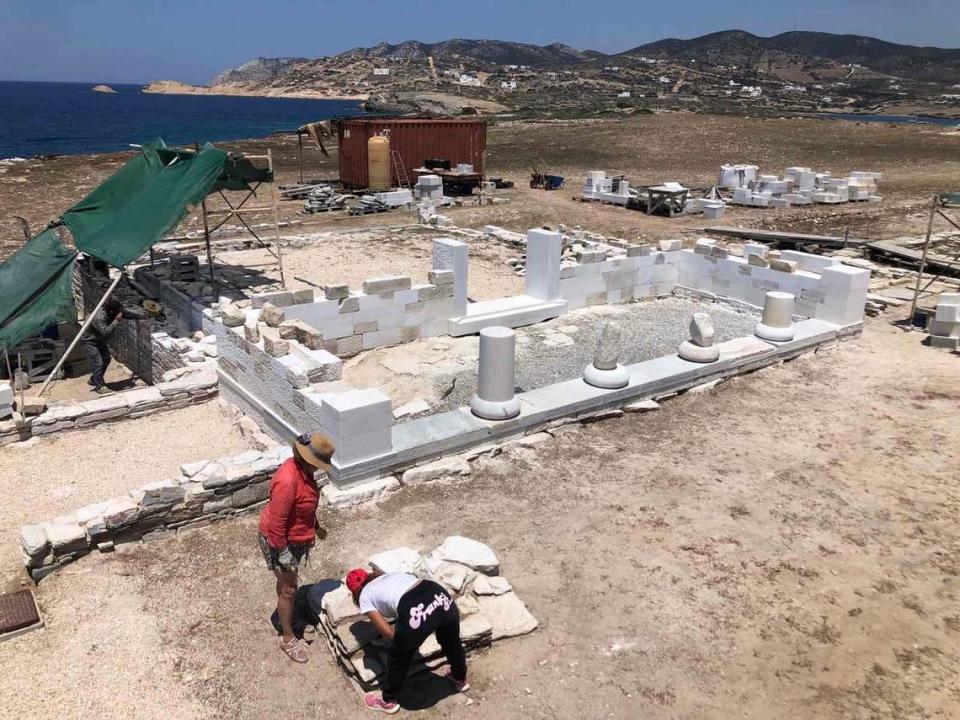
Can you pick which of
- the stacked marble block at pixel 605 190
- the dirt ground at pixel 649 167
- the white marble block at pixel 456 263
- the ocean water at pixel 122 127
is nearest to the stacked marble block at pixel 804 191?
the dirt ground at pixel 649 167

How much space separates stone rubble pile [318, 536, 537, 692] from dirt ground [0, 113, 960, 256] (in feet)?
55.5

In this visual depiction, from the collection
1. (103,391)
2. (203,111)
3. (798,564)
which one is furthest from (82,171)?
(203,111)

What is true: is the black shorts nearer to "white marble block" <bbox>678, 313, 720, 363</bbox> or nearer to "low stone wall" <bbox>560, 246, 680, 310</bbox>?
"white marble block" <bbox>678, 313, 720, 363</bbox>

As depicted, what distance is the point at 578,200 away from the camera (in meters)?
27.7

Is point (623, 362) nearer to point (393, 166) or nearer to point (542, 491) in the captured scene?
point (542, 491)

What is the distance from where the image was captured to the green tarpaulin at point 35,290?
12453 mm

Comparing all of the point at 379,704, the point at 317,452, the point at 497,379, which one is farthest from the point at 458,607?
the point at 497,379

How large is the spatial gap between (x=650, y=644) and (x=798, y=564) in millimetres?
1852

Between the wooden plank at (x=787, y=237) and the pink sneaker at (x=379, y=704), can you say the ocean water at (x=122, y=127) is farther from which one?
the pink sneaker at (x=379, y=704)

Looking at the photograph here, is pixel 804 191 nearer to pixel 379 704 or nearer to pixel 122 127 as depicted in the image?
pixel 379 704

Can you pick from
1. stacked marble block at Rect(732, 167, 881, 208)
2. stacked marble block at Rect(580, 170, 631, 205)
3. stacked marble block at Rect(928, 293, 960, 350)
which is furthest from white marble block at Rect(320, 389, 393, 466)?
stacked marble block at Rect(732, 167, 881, 208)

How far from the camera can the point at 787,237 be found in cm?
2042

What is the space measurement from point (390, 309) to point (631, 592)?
7238mm

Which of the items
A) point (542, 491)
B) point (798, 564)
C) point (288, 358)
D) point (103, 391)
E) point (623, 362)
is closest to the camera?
point (798, 564)
